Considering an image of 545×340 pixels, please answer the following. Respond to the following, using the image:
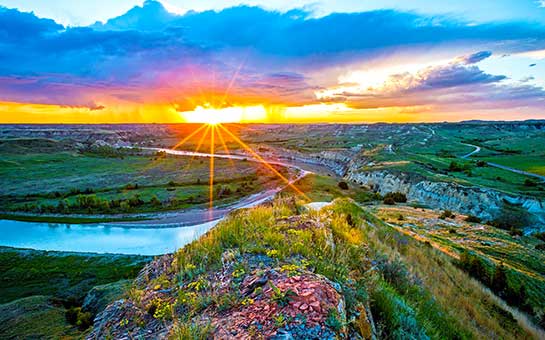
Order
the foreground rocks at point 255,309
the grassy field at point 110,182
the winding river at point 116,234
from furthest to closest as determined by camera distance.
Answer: the grassy field at point 110,182
the winding river at point 116,234
the foreground rocks at point 255,309

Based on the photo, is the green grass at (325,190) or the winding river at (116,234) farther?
the green grass at (325,190)

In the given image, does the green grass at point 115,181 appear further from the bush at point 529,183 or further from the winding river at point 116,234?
the bush at point 529,183

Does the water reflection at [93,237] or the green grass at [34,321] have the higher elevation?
the green grass at [34,321]

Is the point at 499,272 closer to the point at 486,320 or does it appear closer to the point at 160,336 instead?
the point at 486,320

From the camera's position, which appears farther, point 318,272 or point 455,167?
point 455,167

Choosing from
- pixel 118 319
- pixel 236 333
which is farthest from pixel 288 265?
pixel 118 319

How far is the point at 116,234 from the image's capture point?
4759cm

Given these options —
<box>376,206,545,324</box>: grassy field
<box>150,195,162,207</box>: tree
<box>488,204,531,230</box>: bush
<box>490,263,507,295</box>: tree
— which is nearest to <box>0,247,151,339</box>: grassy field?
<box>150,195,162,207</box>: tree

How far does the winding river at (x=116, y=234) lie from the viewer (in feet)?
135

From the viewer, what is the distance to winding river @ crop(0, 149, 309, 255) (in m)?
41.2

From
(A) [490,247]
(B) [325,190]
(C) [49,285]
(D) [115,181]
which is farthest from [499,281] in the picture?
(D) [115,181]

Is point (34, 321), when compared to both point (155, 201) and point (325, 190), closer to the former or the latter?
point (155, 201)

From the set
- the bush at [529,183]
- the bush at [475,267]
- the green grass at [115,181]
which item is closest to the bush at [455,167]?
the bush at [529,183]

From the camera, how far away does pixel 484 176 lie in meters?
54.2
